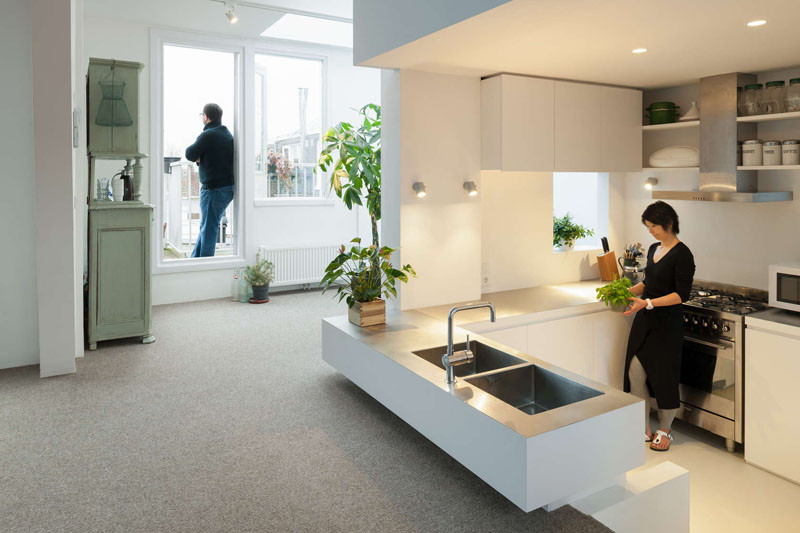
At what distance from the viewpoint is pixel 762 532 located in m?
3.05

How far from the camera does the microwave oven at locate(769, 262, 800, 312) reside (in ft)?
11.6

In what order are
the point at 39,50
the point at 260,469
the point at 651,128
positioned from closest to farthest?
the point at 260,469
the point at 39,50
the point at 651,128

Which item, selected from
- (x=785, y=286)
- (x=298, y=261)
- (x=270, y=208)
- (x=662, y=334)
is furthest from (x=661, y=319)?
(x=270, y=208)

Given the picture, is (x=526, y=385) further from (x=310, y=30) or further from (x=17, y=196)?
(x=310, y=30)

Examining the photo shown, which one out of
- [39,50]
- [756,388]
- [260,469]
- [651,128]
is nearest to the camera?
[260,469]

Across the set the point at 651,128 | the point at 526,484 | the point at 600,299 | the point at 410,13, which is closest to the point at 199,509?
the point at 526,484

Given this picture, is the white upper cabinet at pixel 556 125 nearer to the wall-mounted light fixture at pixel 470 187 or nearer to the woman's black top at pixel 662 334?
the wall-mounted light fixture at pixel 470 187

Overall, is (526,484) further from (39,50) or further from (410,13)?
(39,50)

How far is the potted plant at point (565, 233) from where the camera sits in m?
4.89

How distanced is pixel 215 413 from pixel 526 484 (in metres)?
1.99

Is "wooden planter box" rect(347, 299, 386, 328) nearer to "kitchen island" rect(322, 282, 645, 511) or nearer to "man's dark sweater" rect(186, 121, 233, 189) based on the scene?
"kitchen island" rect(322, 282, 645, 511)

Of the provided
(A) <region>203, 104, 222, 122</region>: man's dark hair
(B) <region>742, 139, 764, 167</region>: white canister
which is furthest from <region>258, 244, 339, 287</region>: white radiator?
(B) <region>742, 139, 764, 167</region>: white canister

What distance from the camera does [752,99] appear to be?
385 cm

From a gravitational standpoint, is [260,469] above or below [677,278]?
below
